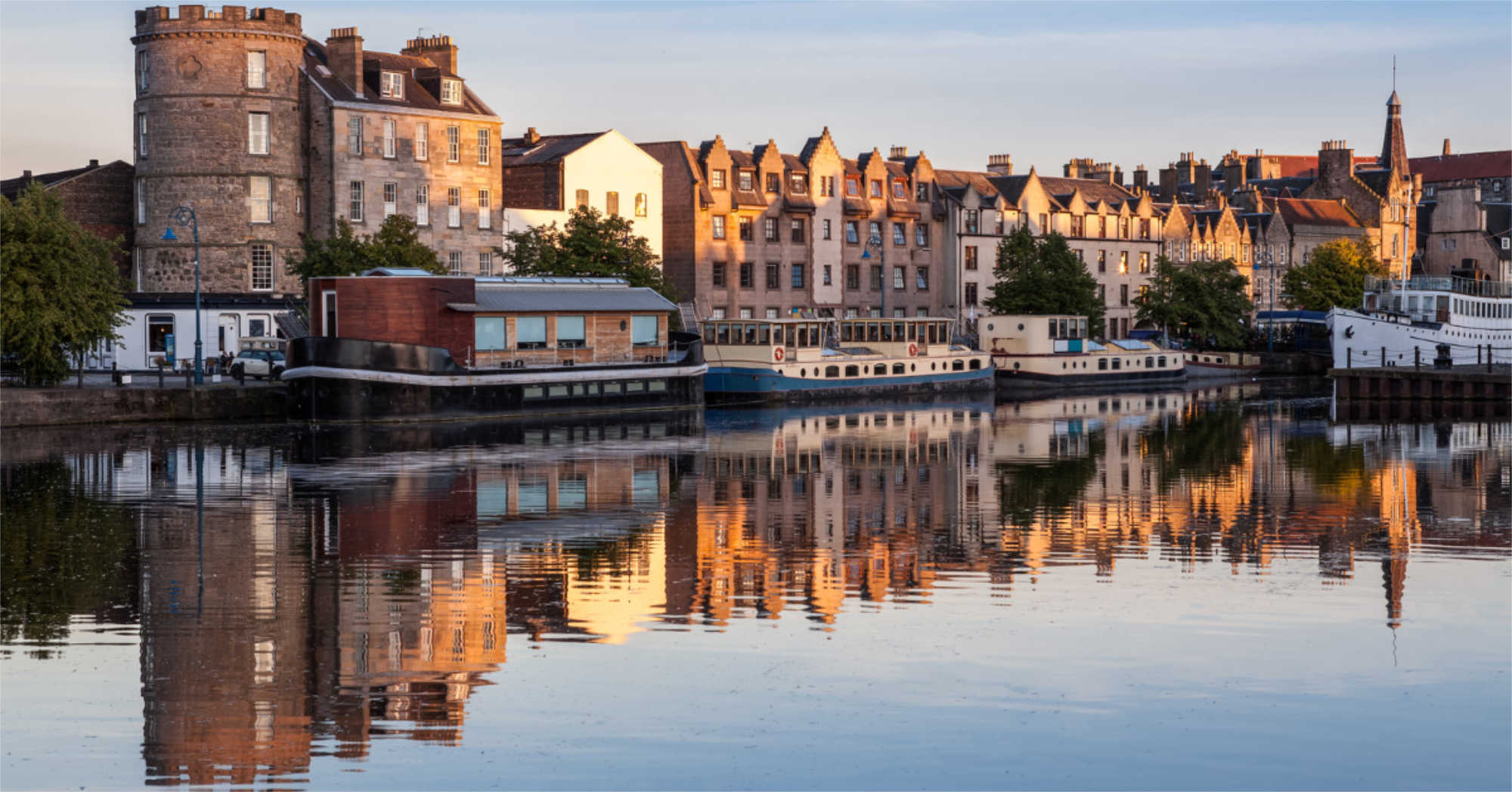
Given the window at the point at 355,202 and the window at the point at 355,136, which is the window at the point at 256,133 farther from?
the window at the point at 355,202

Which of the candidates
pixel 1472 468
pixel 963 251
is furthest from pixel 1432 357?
pixel 1472 468

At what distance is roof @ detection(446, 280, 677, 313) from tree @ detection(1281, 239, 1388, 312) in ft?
213

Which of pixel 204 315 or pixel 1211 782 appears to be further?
pixel 204 315

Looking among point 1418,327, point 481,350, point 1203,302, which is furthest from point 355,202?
point 1203,302

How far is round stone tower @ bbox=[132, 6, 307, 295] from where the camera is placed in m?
76.6

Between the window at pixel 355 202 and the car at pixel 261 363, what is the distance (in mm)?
10831

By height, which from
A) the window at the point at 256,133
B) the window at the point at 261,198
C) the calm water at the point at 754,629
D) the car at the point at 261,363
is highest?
the window at the point at 256,133

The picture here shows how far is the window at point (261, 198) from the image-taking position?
→ 7725cm

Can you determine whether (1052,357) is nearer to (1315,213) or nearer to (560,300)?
(560,300)

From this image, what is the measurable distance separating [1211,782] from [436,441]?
38636mm

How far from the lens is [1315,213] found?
140125 mm

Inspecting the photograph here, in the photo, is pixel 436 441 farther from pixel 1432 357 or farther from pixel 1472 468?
pixel 1432 357

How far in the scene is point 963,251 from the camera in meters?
111

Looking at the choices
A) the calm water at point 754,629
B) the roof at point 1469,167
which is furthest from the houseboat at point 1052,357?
the roof at point 1469,167
